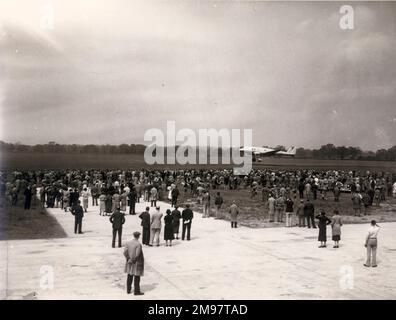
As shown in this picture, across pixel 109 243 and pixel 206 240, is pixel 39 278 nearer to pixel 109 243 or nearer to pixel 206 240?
pixel 109 243

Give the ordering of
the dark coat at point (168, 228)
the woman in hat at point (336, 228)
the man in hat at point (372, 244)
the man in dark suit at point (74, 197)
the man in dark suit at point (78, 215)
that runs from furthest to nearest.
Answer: the man in dark suit at point (74, 197) < the man in dark suit at point (78, 215) < the dark coat at point (168, 228) < the woman in hat at point (336, 228) < the man in hat at point (372, 244)

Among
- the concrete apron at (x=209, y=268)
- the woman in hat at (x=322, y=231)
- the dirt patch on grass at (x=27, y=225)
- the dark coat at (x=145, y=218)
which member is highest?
the dark coat at (x=145, y=218)

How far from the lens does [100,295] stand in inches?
392

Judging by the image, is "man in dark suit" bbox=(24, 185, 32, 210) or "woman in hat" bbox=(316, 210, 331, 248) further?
"man in dark suit" bbox=(24, 185, 32, 210)

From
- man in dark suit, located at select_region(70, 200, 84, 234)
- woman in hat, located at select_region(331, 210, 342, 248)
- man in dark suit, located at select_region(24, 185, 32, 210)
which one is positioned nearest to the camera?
woman in hat, located at select_region(331, 210, 342, 248)

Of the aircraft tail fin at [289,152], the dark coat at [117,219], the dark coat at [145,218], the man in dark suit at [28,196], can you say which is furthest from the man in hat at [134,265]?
the aircraft tail fin at [289,152]

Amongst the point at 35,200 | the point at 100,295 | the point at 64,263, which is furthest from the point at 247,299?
the point at 35,200

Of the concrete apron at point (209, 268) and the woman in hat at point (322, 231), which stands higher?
the woman in hat at point (322, 231)

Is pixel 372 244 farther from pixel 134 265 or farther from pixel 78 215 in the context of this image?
pixel 78 215

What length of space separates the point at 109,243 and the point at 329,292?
8187 millimetres

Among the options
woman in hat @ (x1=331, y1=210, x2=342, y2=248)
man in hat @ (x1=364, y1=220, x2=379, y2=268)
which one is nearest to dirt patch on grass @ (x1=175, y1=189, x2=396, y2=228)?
woman in hat @ (x1=331, y1=210, x2=342, y2=248)

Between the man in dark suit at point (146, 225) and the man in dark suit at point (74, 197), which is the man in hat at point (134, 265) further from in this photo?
the man in dark suit at point (74, 197)

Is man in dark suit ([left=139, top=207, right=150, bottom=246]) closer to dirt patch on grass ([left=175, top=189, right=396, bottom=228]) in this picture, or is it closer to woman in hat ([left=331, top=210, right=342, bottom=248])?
dirt patch on grass ([left=175, top=189, right=396, bottom=228])
